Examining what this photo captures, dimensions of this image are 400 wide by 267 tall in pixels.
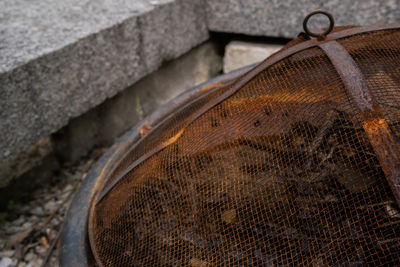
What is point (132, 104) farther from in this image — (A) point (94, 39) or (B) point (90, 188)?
(B) point (90, 188)

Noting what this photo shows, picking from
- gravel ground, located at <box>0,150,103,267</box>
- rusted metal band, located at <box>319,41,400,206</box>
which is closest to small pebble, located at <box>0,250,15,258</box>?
gravel ground, located at <box>0,150,103,267</box>

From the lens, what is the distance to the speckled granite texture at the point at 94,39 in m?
1.44

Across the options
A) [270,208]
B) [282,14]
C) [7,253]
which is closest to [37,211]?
[7,253]

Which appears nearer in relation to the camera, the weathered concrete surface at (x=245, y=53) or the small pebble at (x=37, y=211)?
the small pebble at (x=37, y=211)

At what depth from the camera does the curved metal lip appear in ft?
3.38

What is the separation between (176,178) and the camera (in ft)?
3.25

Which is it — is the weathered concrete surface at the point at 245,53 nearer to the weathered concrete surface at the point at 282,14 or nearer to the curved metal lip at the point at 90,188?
the weathered concrete surface at the point at 282,14

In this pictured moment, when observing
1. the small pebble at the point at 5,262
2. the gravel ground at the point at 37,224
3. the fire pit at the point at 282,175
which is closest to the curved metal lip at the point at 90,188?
the fire pit at the point at 282,175

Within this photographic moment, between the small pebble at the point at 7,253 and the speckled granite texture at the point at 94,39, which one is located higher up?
the speckled granite texture at the point at 94,39

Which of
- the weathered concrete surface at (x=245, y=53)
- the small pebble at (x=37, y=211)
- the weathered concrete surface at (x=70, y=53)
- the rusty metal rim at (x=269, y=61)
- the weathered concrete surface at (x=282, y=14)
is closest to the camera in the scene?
the rusty metal rim at (x=269, y=61)

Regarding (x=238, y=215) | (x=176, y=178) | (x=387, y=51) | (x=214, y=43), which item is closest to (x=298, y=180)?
(x=238, y=215)

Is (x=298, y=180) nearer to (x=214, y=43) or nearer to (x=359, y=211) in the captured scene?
(x=359, y=211)

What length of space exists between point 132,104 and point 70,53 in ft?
2.14

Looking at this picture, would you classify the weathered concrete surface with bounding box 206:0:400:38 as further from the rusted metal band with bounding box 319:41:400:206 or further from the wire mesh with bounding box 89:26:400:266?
the rusted metal band with bounding box 319:41:400:206
